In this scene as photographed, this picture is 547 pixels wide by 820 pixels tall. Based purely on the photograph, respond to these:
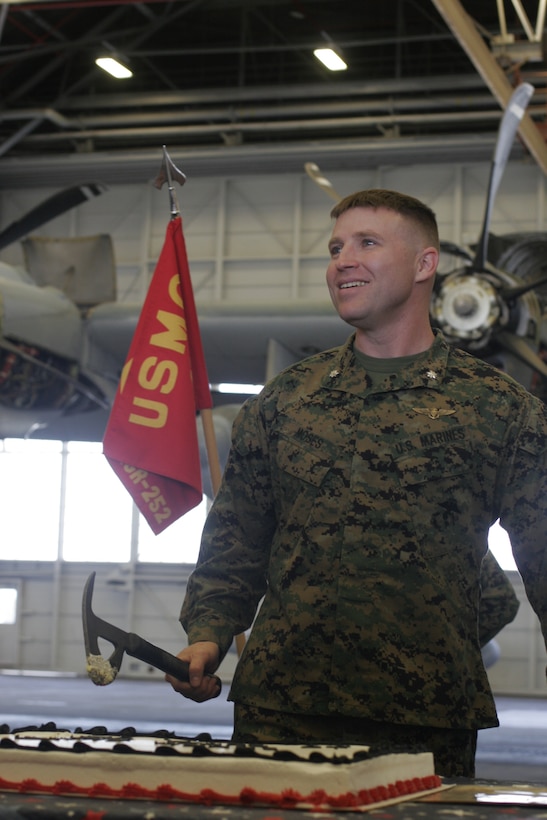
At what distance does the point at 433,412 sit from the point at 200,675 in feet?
2.44

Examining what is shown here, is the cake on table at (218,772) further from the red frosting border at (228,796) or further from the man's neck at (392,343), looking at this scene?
the man's neck at (392,343)

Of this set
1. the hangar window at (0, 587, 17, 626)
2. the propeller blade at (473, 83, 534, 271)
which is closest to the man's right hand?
the propeller blade at (473, 83, 534, 271)

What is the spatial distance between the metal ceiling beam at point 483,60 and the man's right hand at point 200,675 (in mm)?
8929

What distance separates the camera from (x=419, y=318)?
2.62m

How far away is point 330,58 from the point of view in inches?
681

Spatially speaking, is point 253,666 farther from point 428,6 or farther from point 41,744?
point 428,6

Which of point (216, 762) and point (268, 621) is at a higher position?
point (268, 621)

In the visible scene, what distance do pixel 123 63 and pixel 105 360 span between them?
9.44 meters

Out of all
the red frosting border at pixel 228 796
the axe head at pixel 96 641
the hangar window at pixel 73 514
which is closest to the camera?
the red frosting border at pixel 228 796

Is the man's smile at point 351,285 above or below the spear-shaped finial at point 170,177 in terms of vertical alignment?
below

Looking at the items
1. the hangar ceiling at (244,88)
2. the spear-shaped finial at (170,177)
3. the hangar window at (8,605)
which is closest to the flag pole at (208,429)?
the spear-shaped finial at (170,177)

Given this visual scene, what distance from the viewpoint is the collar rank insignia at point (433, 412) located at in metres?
2.49

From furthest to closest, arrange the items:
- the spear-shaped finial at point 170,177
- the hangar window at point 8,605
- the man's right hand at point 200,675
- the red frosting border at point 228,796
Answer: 1. the hangar window at point 8,605
2. the spear-shaped finial at point 170,177
3. the man's right hand at point 200,675
4. the red frosting border at point 228,796

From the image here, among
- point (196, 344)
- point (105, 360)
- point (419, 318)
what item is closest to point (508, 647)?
point (105, 360)
